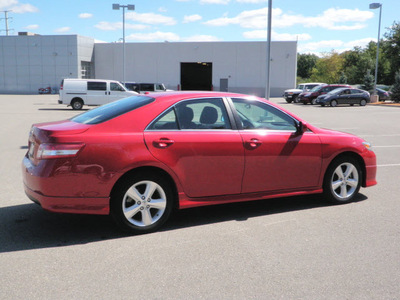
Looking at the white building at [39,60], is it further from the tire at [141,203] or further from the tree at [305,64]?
the tree at [305,64]

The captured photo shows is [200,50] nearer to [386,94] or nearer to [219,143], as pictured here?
[386,94]

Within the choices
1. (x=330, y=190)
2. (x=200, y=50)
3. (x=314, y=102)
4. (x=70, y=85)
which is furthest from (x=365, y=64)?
(x=330, y=190)

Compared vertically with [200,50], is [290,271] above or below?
below

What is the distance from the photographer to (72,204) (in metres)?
4.40

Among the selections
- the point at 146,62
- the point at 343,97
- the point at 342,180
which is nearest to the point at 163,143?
the point at 342,180

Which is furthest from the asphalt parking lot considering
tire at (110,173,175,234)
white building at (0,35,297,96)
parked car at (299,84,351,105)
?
white building at (0,35,297,96)

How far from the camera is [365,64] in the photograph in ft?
231

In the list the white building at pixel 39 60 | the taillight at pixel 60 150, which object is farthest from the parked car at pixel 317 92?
the taillight at pixel 60 150

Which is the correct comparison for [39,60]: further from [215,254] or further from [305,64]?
[305,64]

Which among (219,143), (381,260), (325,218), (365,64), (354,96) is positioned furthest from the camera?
(365,64)

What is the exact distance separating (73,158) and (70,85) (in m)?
23.5

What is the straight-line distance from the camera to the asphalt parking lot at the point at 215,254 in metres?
3.42

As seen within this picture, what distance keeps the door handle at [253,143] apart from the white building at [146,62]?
4831cm

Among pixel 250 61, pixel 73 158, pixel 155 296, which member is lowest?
pixel 155 296
